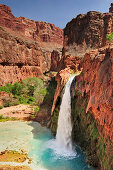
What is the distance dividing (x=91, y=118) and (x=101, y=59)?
14.3ft

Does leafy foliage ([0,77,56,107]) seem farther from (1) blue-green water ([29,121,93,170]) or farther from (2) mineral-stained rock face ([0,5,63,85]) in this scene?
(1) blue-green water ([29,121,93,170])

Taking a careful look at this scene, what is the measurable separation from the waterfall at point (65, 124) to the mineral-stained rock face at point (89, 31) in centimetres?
1783

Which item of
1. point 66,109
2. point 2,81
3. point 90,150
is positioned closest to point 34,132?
point 66,109

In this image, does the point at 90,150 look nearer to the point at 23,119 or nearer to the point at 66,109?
the point at 66,109

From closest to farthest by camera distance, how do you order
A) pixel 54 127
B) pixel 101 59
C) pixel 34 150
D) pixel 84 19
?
pixel 101 59 → pixel 34 150 → pixel 54 127 → pixel 84 19

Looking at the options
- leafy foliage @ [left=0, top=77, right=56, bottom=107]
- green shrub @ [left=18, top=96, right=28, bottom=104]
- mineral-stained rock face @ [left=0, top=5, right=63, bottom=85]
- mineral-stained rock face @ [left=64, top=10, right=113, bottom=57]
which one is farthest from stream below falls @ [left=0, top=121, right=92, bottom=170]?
mineral-stained rock face @ [left=64, top=10, right=113, bottom=57]

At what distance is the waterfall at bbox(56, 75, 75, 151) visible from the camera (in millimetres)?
9953

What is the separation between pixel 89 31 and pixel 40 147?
27.4 metres

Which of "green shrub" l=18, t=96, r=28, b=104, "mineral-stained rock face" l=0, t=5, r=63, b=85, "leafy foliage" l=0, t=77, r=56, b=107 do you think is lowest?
"green shrub" l=18, t=96, r=28, b=104

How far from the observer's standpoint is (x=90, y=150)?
794cm

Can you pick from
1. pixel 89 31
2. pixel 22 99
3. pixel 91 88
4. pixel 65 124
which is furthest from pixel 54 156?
pixel 89 31

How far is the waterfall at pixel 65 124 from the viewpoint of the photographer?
32.7 feet

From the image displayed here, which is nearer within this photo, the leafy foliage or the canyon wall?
the canyon wall

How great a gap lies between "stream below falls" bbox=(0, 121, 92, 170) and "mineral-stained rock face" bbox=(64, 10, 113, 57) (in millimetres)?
20297
